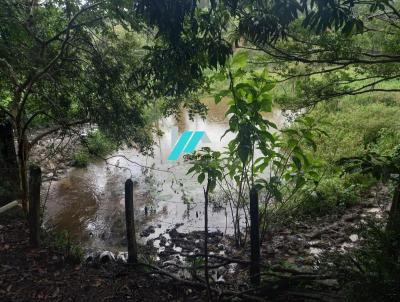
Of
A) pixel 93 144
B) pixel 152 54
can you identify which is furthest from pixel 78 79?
pixel 93 144

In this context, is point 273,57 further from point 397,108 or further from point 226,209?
point 397,108

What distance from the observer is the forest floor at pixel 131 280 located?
2748 mm

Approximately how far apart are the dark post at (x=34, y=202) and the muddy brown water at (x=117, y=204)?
1489mm

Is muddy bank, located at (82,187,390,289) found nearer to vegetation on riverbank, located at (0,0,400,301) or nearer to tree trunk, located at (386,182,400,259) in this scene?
vegetation on riverbank, located at (0,0,400,301)

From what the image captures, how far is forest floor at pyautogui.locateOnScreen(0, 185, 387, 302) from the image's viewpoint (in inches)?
108

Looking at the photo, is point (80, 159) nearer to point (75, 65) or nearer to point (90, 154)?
point (90, 154)

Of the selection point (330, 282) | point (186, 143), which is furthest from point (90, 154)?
point (330, 282)

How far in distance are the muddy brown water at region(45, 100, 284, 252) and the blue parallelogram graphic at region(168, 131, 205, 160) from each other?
624mm

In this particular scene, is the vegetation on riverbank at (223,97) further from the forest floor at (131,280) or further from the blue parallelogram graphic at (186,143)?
the blue parallelogram graphic at (186,143)

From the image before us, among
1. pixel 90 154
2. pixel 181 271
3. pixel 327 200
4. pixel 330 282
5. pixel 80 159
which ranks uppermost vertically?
pixel 90 154

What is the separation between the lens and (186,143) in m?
11.0

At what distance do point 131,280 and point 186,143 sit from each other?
7.74m

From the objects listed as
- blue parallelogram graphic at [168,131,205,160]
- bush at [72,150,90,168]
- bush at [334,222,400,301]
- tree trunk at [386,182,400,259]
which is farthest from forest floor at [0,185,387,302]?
blue parallelogram graphic at [168,131,205,160]

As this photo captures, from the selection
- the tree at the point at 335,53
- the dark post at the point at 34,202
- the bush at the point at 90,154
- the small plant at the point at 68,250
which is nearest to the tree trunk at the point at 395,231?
the tree at the point at 335,53
